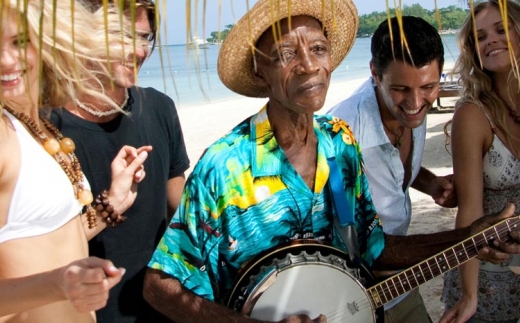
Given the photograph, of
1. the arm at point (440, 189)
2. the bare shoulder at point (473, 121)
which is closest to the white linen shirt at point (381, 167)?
the arm at point (440, 189)

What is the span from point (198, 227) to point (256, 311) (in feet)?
1.22

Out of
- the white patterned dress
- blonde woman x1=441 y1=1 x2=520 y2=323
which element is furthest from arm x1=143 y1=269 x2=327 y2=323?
the white patterned dress

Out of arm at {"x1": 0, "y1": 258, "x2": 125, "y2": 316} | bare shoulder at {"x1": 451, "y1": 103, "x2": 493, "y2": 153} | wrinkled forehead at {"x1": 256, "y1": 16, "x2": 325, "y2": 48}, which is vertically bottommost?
arm at {"x1": 0, "y1": 258, "x2": 125, "y2": 316}

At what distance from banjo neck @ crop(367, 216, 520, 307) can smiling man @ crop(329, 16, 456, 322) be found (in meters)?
0.30

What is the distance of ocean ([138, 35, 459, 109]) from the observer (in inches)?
52.2

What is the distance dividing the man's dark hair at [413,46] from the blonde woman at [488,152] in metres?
0.20

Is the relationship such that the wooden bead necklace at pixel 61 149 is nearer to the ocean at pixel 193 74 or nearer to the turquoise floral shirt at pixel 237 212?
the turquoise floral shirt at pixel 237 212

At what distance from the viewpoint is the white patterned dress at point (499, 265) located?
2.92m

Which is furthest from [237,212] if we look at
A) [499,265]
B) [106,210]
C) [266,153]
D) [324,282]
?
[499,265]

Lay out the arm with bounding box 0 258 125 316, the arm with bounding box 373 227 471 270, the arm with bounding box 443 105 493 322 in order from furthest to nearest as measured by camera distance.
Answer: the arm with bounding box 443 105 493 322, the arm with bounding box 373 227 471 270, the arm with bounding box 0 258 125 316

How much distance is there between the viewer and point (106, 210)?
95.9 inches

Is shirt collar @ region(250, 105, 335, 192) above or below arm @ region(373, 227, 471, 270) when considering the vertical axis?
above

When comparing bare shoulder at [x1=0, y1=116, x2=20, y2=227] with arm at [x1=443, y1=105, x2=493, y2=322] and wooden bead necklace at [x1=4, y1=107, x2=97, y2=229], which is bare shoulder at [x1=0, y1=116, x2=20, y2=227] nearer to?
wooden bead necklace at [x1=4, y1=107, x2=97, y2=229]

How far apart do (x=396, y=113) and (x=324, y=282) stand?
3.23 feet
